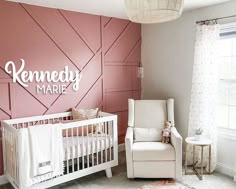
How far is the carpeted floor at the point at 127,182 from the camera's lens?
2824mm

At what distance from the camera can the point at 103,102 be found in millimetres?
3811

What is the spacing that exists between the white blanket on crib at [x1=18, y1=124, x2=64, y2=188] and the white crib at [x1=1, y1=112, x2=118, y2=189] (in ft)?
0.19

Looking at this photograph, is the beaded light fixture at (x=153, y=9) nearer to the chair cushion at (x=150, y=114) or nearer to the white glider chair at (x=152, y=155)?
the white glider chair at (x=152, y=155)

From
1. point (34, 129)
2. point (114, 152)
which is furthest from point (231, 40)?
point (34, 129)

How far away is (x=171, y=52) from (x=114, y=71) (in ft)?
3.12

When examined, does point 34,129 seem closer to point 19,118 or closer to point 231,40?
point 19,118

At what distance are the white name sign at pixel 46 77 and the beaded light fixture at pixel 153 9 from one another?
186 cm

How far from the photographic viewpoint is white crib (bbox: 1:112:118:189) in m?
2.52

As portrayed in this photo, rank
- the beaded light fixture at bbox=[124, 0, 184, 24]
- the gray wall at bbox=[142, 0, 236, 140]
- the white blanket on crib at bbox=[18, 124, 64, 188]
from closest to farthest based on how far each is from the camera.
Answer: the beaded light fixture at bbox=[124, 0, 184, 24], the white blanket on crib at bbox=[18, 124, 64, 188], the gray wall at bbox=[142, 0, 236, 140]

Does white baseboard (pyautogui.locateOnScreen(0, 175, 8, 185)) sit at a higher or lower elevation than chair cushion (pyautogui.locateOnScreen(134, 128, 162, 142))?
lower

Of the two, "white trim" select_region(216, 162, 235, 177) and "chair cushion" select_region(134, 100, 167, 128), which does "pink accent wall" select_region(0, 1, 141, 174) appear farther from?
"white trim" select_region(216, 162, 235, 177)

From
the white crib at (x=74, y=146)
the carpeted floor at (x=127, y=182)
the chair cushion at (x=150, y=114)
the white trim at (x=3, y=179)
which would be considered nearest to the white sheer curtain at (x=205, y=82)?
the carpeted floor at (x=127, y=182)

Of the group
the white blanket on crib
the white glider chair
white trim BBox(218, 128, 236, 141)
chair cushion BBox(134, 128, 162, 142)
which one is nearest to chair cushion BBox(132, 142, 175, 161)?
the white glider chair

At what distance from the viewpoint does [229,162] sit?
310 centimetres
